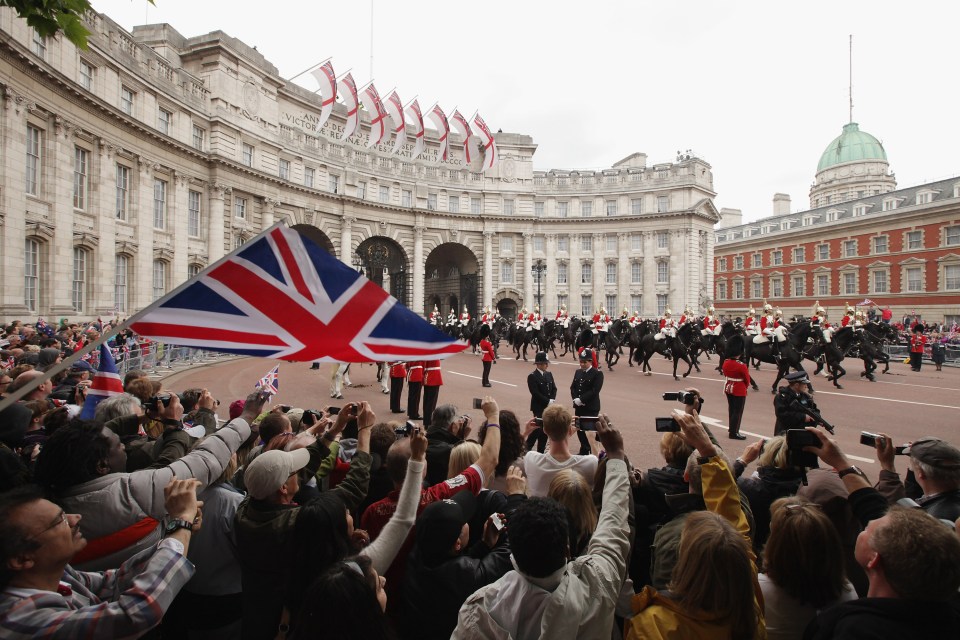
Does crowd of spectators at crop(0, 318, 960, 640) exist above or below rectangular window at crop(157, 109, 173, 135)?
below

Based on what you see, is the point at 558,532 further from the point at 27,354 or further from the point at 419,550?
the point at 27,354

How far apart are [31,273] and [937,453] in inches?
1013

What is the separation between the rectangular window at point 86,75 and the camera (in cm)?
2120

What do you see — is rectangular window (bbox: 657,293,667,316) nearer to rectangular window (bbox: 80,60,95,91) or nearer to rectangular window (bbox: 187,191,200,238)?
rectangular window (bbox: 187,191,200,238)

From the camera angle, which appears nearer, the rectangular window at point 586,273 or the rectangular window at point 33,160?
the rectangular window at point 33,160

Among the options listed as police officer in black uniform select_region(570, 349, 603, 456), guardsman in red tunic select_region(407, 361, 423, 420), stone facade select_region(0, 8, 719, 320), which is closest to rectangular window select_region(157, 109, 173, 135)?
stone facade select_region(0, 8, 719, 320)

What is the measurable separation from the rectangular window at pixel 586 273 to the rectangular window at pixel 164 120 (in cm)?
3602

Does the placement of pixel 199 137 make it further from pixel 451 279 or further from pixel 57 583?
A: pixel 57 583

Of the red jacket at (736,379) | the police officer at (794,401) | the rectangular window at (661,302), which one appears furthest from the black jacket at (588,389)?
the rectangular window at (661,302)

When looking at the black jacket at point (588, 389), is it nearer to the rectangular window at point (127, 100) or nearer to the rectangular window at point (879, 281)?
the rectangular window at point (127, 100)

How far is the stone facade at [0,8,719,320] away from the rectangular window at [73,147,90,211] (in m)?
0.08

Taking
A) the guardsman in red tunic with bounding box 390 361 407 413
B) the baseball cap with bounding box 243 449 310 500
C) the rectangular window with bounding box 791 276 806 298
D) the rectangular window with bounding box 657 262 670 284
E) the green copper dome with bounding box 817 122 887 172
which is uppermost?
the green copper dome with bounding box 817 122 887 172

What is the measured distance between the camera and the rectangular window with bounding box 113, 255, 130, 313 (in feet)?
75.8

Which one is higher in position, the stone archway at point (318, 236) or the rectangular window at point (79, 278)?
the stone archway at point (318, 236)
